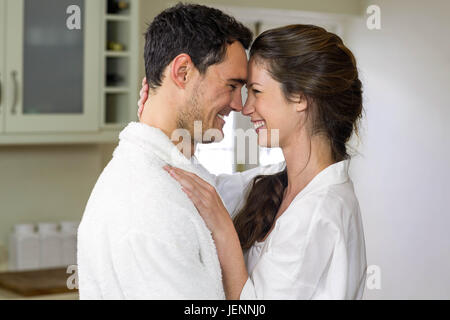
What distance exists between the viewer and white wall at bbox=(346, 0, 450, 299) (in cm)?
382

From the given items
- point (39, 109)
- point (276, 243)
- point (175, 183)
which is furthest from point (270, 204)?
point (39, 109)

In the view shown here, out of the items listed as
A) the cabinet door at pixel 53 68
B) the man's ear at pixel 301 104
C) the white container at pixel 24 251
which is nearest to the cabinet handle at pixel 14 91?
the cabinet door at pixel 53 68

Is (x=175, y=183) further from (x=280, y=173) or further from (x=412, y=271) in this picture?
(x=412, y=271)

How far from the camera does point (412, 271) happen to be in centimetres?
404

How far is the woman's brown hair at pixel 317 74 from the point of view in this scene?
1602mm

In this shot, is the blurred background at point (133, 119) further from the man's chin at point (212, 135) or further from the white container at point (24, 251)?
the man's chin at point (212, 135)

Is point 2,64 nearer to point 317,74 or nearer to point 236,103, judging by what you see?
point 236,103

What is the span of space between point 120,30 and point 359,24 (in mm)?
1652

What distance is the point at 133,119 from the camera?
10.5ft

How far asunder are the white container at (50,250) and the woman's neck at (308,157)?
181cm

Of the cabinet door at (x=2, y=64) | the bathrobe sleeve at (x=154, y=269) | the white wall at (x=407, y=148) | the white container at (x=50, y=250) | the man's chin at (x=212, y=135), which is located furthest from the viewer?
the white wall at (x=407, y=148)

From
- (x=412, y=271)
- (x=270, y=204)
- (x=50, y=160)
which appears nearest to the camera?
(x=270, y=204)

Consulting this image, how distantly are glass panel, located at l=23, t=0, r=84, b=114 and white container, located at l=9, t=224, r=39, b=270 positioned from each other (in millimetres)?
571

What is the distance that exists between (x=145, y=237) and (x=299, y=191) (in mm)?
535
